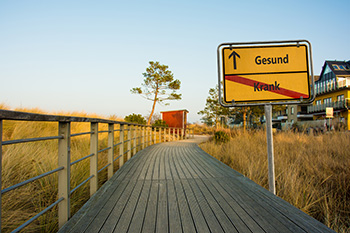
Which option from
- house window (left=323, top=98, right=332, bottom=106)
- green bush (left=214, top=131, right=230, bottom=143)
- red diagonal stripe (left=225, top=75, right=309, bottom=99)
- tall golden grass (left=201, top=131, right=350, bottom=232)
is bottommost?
tall golden grass (left=201, top=131, right=350, bottom=232)

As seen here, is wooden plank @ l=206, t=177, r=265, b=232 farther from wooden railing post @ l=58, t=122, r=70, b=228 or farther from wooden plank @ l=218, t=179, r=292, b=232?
wooden railing post @ l=58, t=122, r=70, b=228

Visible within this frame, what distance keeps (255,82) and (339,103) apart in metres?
34.0

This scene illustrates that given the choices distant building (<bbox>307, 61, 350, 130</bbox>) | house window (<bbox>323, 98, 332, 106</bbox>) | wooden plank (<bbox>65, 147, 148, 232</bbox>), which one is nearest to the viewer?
wooden plank (<bbox>65, 147, 148, 232</bbox>)

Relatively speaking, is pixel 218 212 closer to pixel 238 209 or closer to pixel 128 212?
pixel 238 209

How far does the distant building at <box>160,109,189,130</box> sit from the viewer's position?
21891mm

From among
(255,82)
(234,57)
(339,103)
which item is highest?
(339,103)

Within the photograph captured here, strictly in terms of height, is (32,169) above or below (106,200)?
above

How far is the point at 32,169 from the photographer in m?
3.39

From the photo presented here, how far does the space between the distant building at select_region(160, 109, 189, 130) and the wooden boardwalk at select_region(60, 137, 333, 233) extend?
710 inches

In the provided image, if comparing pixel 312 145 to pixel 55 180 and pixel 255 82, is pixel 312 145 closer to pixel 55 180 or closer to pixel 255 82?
pixel 255 82

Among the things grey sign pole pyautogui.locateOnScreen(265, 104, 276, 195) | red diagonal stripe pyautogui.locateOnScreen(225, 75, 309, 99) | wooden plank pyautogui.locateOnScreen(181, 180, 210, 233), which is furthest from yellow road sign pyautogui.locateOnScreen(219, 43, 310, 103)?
wooden plank pyautogui.locateOnScreen(181, 180, 210, 233)

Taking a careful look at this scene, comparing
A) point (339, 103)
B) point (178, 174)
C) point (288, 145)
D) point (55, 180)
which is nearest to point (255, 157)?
point (288, 145)

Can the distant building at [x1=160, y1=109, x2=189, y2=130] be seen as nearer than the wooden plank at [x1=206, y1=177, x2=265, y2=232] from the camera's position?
No

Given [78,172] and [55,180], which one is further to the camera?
[78,172]
